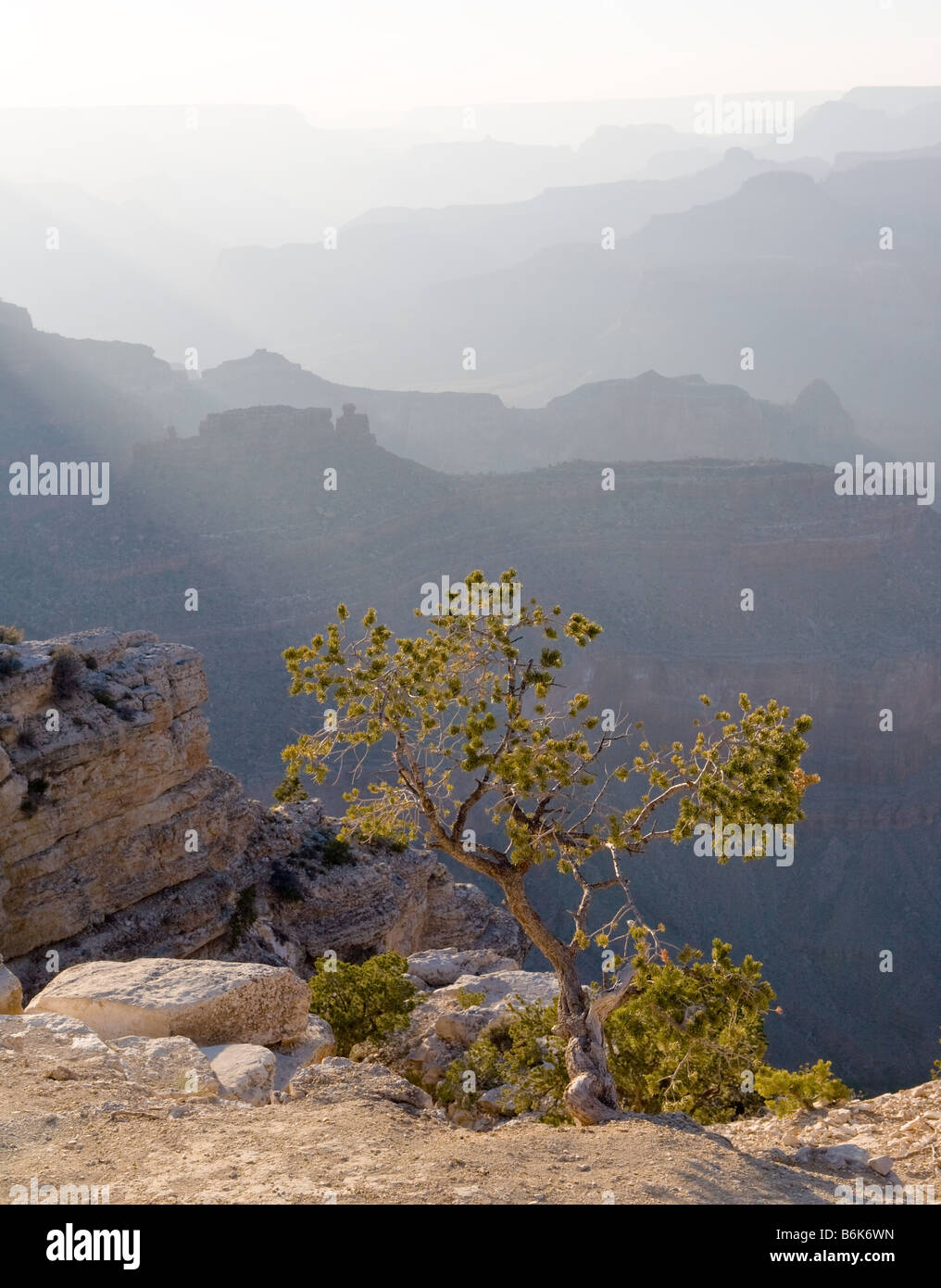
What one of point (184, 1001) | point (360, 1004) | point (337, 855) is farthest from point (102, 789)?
point (184, 1001)

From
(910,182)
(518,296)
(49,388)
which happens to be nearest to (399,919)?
(49,388)

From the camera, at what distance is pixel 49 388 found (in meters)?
84.6

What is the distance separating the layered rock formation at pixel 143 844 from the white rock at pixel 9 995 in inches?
222

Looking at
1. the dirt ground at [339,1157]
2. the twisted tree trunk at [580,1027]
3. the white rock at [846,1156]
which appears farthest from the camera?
the twisted tree trunk at [580,1027]

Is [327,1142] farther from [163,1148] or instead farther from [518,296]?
[518,296]

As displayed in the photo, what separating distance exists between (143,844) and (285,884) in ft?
14.3

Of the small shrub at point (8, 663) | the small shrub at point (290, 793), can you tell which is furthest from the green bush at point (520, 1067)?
the small shrub at point (290, 793)

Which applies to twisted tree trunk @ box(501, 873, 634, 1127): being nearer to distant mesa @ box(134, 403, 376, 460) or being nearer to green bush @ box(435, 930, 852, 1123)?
green bush @ box(435, 930, 852, 1123)

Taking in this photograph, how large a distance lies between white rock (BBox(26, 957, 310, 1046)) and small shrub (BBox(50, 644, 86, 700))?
783 centimetres

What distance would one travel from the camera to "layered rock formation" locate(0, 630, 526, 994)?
1989cm

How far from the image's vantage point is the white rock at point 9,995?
44.4 ft

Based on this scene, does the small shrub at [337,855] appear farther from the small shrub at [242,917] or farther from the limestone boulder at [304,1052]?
the limestone boulder at [304,1052]

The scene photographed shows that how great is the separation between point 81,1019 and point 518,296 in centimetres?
18390

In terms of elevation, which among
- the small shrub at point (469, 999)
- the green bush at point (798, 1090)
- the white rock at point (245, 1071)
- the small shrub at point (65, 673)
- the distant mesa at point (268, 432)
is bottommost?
the small shrub at point (469, 999)
